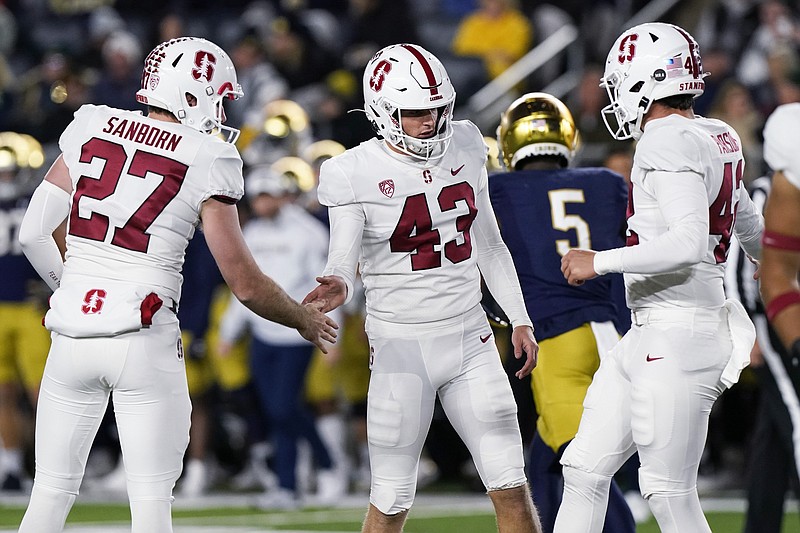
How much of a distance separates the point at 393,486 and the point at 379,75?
144 cm

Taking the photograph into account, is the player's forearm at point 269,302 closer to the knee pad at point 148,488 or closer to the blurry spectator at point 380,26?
the knee pad at point 148,488

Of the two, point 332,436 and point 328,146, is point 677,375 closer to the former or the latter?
point 332,436

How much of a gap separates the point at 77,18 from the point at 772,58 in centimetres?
775

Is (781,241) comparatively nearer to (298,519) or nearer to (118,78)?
(298,519)

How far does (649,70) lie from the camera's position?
4523 millimetres

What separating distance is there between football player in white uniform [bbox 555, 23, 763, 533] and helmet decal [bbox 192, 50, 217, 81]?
1.32 m

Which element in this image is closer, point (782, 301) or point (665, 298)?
point (782, 301)

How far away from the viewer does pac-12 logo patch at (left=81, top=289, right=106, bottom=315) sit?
4.48 meters

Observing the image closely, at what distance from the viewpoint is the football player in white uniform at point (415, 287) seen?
15.8ft

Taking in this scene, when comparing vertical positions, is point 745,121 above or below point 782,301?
above

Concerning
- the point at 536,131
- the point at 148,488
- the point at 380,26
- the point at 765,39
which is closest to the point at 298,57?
the point at 380,26

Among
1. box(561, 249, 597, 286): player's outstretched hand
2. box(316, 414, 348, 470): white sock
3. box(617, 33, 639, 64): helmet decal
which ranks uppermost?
box(617, 33, 639, 64): helmet decal

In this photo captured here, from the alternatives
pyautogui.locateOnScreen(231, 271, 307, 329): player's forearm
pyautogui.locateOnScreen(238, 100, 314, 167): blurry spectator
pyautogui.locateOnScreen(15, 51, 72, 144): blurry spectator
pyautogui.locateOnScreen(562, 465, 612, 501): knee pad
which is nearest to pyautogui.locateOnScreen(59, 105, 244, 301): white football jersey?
pyautogui.locateOnScreen(231, 271, 307, 329): player's forearm

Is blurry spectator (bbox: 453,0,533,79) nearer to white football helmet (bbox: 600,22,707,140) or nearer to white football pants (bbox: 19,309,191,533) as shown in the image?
white football helmet (bbox: 600,22,707,140)
